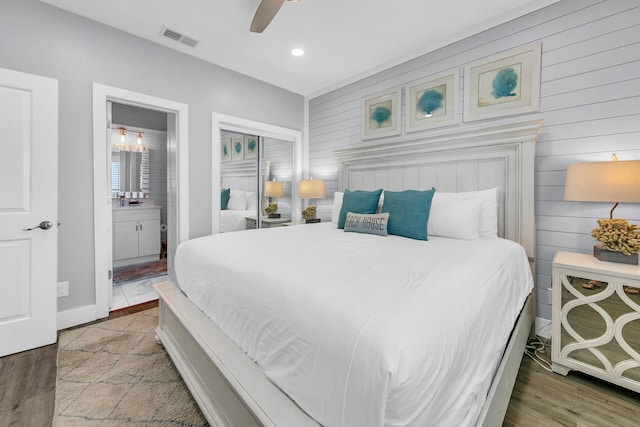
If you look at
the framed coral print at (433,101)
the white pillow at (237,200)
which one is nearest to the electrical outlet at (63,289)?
the white pillow at (237,200)

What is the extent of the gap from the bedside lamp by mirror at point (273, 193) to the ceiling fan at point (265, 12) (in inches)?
89.5

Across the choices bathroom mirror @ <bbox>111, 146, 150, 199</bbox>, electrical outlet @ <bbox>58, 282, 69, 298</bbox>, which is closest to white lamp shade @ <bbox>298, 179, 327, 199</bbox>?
electrical outlet @ <bbox>58, 282, 69, 298</bbox>

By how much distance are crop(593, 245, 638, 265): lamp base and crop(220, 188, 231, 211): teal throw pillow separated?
11.5ft

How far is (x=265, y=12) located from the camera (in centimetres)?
198

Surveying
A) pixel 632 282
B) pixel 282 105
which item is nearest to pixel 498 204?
pixel 632 282

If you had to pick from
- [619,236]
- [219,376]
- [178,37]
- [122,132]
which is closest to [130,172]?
[122,132]

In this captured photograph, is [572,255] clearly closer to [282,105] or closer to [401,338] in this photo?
[401,338]

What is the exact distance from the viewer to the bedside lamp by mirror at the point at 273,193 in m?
4.19

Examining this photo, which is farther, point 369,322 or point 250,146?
point 250,146

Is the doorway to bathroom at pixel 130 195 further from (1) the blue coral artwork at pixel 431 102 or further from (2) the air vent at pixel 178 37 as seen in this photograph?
(1) the blue coral artwork at pixel 431 102

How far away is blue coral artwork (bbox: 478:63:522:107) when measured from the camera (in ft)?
7.97

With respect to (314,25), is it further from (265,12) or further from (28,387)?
(28,387)

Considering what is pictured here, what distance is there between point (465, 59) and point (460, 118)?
0.56 metres

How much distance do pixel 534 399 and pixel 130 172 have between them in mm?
5702
